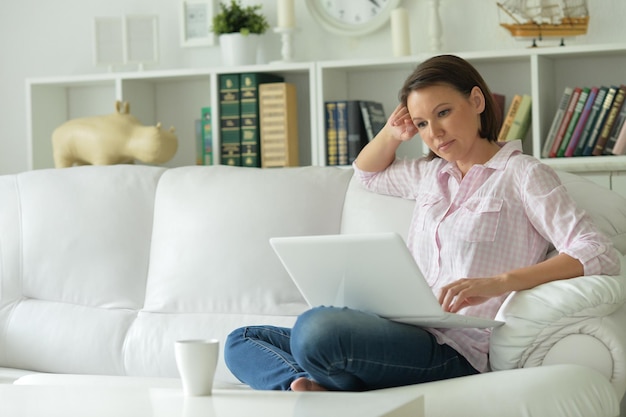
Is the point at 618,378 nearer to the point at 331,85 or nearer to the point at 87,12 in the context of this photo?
the point at 331,85

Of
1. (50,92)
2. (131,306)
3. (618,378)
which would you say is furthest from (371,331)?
(50,92)

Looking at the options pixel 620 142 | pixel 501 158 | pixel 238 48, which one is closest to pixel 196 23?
pixel 238 48

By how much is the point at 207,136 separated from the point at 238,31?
394 millimetres

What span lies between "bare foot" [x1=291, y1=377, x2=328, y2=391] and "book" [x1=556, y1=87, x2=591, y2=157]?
1617 millimetres

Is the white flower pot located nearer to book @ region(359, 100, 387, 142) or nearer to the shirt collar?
book @ region(359, 100, 387, 142)

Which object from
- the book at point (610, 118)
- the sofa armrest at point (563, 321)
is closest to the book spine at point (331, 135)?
the book at point (610, 118)

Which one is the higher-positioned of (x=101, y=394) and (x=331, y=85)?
(x=331, y=85)

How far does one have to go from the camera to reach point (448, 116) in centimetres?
221

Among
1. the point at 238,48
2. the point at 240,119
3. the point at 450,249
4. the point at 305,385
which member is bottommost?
the point at 305,385

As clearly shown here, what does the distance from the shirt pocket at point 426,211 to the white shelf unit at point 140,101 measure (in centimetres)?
142

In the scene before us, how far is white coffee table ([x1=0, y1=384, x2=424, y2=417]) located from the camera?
1503 millimetres

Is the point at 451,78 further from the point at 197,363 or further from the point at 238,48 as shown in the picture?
the point at 238,48

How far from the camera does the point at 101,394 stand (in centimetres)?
169

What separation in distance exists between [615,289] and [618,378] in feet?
0.54
